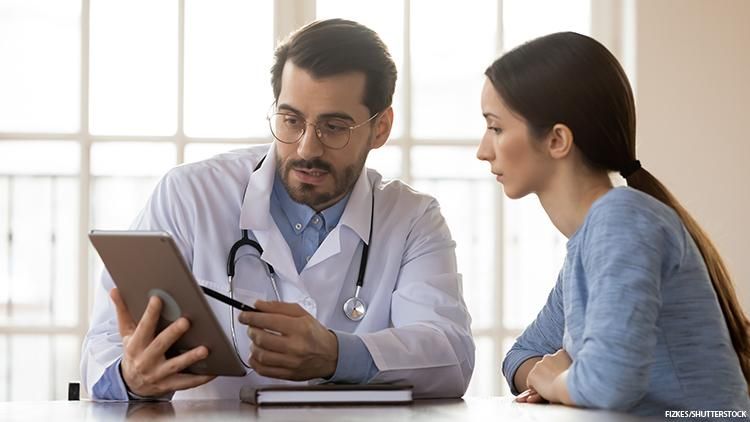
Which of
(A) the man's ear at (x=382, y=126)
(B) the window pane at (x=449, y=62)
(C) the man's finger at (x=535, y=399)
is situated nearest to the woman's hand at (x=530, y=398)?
(C) the man's finger at (x=535, y=399)

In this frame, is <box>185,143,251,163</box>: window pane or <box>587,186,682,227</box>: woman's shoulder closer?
<box>587,186,682,227</box>: woman's shoulder

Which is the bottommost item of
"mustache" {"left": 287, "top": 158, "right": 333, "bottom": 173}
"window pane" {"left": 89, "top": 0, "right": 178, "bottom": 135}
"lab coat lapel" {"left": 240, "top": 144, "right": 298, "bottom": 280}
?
"lab coat lapel" {"left": 240, "top": 144, "right": 298, "bottom": 280}

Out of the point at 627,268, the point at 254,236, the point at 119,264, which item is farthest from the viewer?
the point at 254,236

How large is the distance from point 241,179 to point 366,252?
1.05 ft

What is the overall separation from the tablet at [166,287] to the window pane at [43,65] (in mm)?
1637

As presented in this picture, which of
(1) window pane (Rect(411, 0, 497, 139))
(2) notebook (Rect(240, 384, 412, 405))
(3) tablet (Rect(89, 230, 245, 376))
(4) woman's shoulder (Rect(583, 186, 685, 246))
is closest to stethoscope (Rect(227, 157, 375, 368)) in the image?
(3) tablet (Rect(89, 230, 245, 376))

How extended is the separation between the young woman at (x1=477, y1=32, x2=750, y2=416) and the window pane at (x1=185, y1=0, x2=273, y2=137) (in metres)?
1.55

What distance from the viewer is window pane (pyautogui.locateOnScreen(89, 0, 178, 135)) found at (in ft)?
11.1

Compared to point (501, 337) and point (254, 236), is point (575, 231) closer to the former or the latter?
point (254, 236)

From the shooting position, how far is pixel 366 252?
2.37 meters

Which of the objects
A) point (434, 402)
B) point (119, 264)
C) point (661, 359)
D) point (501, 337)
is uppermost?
point (119, 264)

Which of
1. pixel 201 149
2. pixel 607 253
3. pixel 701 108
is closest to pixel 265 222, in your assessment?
pixel 607 253

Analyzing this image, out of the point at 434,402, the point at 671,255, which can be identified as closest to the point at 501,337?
the point at 434,402

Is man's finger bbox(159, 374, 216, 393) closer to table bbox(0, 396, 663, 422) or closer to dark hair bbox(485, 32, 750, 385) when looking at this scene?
table bbox(0, 396, 663, 422)
